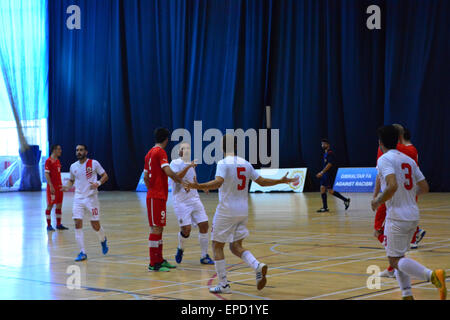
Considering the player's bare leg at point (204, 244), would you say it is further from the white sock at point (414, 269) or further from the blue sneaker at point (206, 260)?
the white sock at point (414, 269)

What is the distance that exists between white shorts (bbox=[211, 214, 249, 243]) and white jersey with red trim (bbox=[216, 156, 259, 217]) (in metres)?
0.06

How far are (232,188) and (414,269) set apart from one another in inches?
88.6

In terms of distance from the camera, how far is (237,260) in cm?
917

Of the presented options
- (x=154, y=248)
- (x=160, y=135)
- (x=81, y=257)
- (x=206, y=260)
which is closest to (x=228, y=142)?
(x=160, y=135)

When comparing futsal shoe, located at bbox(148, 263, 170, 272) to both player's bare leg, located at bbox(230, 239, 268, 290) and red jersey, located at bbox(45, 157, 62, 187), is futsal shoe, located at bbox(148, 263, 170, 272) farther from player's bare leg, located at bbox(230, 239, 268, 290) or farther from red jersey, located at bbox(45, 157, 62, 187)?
red jersey, located at bbox(45, 157, 62, 187)

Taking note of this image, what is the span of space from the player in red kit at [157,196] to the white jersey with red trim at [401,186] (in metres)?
3.40

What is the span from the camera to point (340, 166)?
26844 mm

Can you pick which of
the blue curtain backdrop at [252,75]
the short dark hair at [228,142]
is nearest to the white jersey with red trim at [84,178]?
the short dark hair at [228,142]

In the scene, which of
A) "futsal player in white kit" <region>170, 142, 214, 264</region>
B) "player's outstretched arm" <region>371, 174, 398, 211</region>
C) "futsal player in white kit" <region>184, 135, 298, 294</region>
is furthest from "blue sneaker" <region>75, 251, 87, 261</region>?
"player's outstretched arm" <region>371, 174, 398, 211</region>

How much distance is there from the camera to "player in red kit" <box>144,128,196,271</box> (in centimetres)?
845

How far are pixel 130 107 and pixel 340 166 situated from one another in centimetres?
1187

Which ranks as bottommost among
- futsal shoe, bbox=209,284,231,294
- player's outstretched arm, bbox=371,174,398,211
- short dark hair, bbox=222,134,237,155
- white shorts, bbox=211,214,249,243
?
futsal shoe, bbox=209,284,231,294

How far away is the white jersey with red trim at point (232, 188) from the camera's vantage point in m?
6.83
